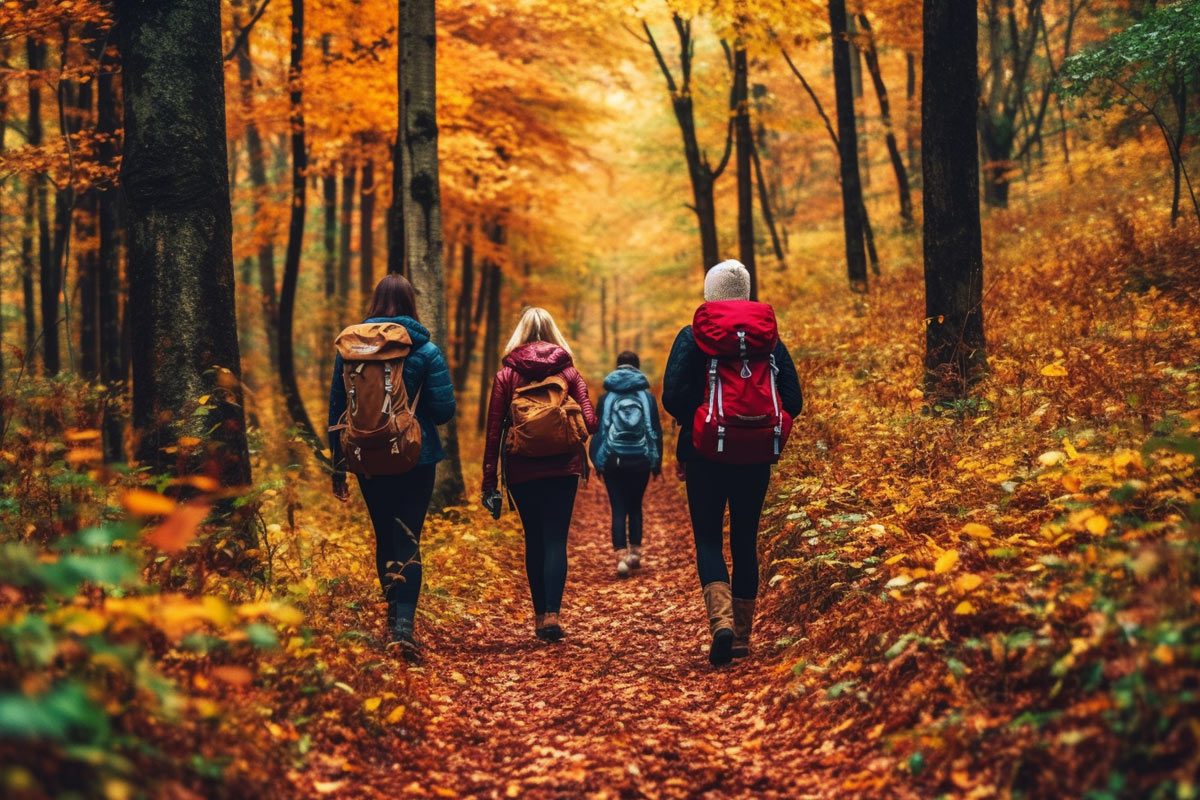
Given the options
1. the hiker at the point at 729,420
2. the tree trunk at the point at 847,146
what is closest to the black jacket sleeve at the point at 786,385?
the hiker at the point at 729,420

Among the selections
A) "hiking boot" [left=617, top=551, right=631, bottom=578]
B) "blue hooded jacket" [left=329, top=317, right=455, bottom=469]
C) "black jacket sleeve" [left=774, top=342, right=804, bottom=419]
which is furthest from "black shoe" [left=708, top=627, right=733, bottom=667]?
"hiking boot" [left=617, top=551, right=631, bottom=578]

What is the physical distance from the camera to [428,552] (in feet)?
25.1

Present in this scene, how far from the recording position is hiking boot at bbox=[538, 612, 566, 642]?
5875 mm

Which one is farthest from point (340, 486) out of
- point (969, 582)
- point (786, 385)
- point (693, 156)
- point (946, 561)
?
point (693, 156)

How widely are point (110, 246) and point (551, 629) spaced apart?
9.20m

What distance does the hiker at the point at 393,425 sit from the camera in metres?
4.81

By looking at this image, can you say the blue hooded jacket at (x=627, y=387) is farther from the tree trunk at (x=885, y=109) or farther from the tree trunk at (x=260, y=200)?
the tree trunk at (x=885, y=109)

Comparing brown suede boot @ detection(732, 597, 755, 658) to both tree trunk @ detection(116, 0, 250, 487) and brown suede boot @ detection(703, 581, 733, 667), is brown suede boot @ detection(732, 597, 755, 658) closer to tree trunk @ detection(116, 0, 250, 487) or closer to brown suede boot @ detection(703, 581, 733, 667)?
brown suede boot @ detection(703, 581, 733, 667)

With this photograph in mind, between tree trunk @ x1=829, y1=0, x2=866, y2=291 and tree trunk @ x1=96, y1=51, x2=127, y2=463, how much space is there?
1099cm

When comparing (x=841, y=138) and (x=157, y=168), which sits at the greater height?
(x=841, y=138)

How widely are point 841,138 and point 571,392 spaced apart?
33.7ft


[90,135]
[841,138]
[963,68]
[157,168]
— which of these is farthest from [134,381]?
[841,138]

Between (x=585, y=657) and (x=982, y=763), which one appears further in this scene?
(x=585, y=657)

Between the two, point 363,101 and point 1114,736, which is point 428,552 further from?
point 363,101
